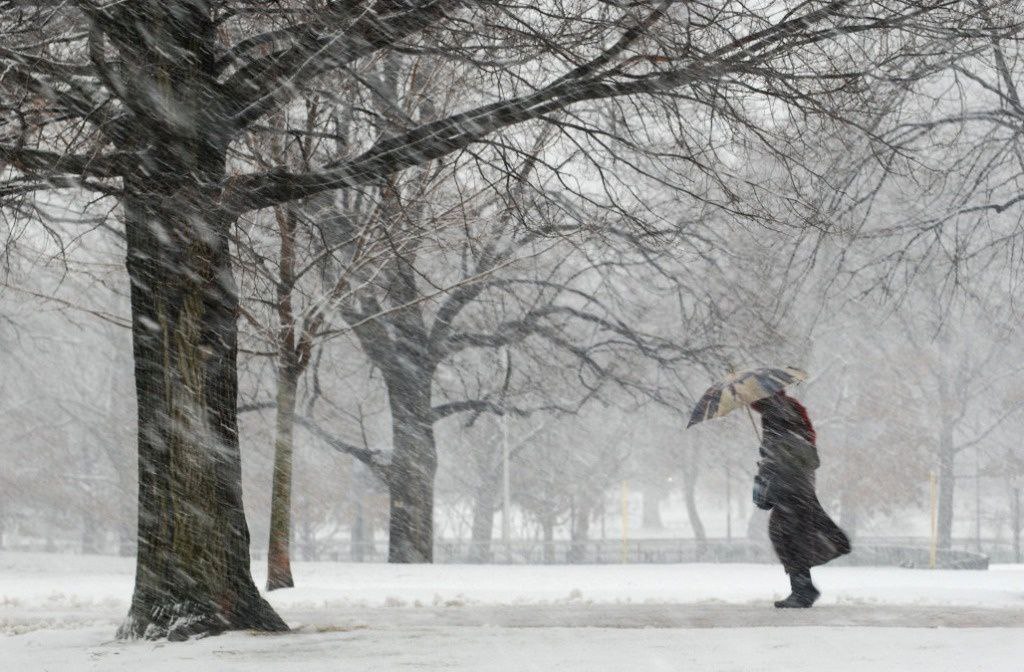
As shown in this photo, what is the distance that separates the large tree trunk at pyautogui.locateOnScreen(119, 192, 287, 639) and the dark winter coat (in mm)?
4039

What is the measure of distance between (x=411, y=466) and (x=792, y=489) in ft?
32.9

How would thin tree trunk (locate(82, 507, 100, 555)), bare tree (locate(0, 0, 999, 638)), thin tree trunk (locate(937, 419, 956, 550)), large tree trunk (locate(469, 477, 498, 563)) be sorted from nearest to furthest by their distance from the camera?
bare tree (locate(0, 0, 999, 638)), thin tree trunk (locate(82, 507, 100, 555)), thin tree trunk (locate(937, 419, 956, 550)), large tree trunk (locate(469, 477, 498, 563))

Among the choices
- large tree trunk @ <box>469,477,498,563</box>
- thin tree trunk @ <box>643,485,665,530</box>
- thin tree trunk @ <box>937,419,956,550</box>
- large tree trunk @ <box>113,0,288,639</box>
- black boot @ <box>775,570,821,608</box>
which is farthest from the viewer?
thin tree trunk @ <box>643,485,665,530</box>

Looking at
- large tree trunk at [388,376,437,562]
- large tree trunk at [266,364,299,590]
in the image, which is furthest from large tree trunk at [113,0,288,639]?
large tree trunk at [388,376,437,562]

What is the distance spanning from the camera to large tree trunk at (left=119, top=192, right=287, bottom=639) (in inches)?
291

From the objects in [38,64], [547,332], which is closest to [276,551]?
[547,332]

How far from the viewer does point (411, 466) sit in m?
18.8

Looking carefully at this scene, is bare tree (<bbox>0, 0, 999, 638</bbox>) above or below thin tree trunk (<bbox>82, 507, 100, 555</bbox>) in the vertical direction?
above

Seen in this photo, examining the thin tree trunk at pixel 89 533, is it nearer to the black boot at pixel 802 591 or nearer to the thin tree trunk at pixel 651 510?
the black boot at pixel 802 591

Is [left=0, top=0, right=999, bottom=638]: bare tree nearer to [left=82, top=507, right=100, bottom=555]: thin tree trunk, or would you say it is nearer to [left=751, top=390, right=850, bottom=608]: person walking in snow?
[left=751, top=390, right=850, bottom=608]: person walking in snow

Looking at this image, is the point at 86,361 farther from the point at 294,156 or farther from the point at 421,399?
the point at 294,156

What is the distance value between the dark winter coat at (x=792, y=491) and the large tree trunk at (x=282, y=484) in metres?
6.15

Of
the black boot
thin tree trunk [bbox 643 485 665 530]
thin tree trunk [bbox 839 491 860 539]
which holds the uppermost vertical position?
the black boot

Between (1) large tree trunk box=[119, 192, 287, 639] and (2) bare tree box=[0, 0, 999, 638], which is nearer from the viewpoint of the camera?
(2) bare tree box=[0, 0, 999, 638]
